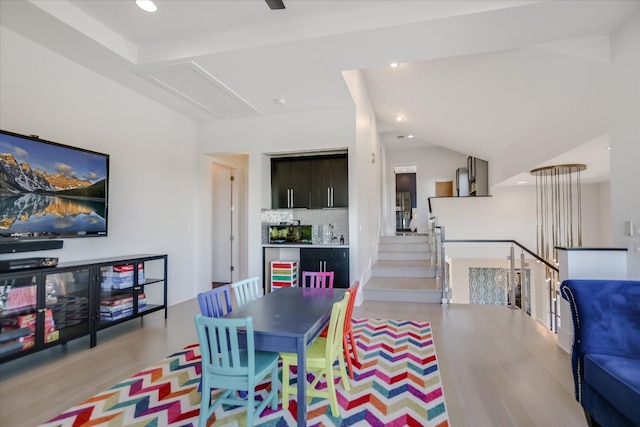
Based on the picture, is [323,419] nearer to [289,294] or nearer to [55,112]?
[289,294]

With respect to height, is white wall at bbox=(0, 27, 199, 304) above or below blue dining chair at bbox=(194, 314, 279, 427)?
above

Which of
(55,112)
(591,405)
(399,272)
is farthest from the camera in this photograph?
(399,272)

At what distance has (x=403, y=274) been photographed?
6047mm

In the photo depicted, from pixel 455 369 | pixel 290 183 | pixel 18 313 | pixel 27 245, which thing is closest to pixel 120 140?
pixel 27 245

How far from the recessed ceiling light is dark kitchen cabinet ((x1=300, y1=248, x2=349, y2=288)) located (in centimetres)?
344

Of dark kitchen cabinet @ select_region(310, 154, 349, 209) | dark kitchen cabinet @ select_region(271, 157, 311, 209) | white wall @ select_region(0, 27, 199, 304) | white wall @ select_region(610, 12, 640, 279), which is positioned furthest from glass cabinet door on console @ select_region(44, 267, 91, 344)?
white wall @ select_region(610, 12, 640, 279)

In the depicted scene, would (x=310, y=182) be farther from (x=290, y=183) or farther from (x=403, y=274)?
(x=403, y=274)

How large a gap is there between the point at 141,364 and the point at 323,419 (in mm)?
1836

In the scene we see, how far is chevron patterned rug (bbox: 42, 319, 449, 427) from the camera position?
81.1 inches

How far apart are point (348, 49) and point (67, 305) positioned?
146 inches

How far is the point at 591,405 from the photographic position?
6.13 ft

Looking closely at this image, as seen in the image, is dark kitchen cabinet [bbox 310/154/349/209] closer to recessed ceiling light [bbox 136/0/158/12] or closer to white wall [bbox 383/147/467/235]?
recessed ceiling light [bbox 136/0/158/12]

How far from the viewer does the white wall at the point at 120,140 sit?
3.14m

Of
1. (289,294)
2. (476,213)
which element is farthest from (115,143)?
(476,213)
